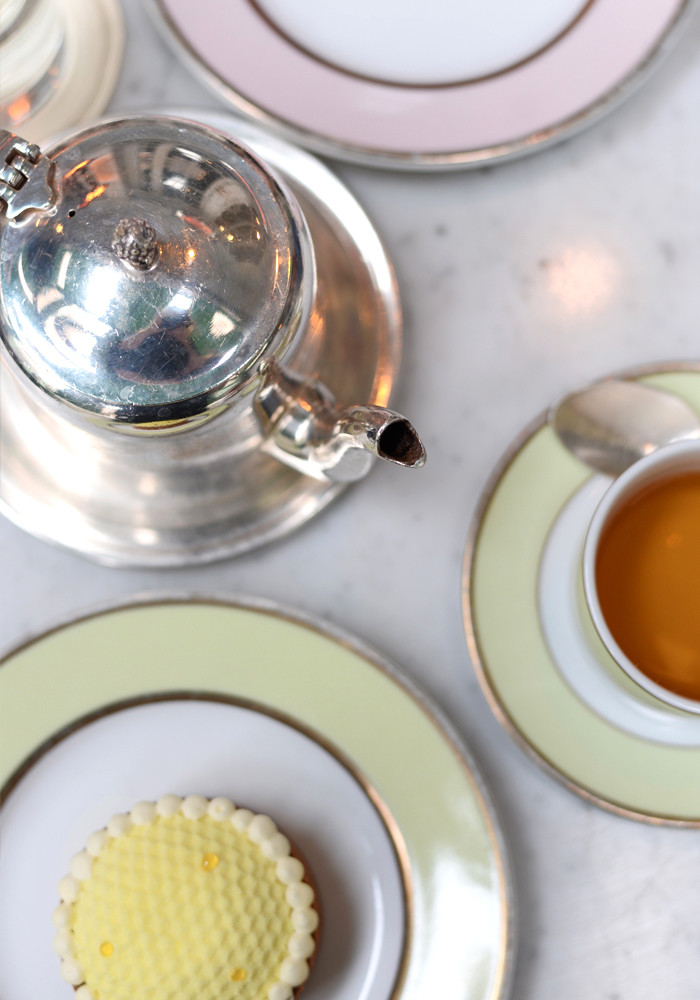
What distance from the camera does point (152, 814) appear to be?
50cm

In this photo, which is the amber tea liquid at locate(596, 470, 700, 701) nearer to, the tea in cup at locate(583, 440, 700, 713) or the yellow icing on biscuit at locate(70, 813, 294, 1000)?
the tea in cup at locate(583, 440, 700, 713)

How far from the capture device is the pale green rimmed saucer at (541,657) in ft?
1.73

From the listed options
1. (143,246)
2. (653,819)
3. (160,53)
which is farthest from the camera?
(160,53)

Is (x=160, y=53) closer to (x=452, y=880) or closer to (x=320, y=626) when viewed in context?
(x=320, y=626)

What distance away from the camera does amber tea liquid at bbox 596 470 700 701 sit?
498mm

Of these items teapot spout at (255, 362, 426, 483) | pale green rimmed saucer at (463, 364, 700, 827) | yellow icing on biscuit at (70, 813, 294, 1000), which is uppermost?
teapot spout at (255, 362, 426, 483)

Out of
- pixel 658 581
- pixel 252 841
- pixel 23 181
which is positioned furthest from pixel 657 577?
pixel 23 181

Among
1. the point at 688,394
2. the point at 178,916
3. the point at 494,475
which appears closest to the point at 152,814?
the point at 178,916

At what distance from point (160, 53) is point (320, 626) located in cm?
41

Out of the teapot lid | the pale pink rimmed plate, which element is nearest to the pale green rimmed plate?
the teapot lid

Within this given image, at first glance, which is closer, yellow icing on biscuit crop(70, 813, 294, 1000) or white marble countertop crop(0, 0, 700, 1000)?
yellow icing on biscuit crop(70, 813, 294, 1000)

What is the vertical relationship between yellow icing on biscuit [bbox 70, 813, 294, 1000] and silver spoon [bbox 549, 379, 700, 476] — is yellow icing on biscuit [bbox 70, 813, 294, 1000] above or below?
below

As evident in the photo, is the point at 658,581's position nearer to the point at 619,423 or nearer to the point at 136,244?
the point at 619,423

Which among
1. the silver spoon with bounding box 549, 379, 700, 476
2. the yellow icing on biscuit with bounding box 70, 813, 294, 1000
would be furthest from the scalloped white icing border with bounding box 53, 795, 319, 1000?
the silver spoon with bounding box 549, 379, 700, 476
